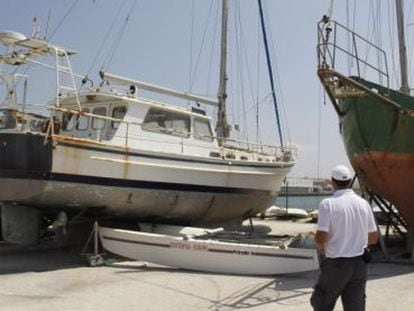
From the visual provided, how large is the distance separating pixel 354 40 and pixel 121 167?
17.8 feet

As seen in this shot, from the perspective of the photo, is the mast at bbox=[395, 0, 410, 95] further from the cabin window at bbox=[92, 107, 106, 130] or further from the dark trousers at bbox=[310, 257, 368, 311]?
the dark trousers at bbox=[310, 257, 368, 311]

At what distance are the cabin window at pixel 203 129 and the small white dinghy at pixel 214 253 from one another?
3.44 metres

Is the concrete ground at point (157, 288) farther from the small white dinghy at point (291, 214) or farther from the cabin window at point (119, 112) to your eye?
the small white dinghy at point (291, 214)

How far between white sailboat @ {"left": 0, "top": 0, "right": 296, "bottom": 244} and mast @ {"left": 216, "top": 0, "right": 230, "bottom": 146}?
2378 mm

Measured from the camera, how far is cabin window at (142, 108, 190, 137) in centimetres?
1277

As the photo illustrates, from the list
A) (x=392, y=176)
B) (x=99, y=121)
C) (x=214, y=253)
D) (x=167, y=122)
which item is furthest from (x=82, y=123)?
(x=392, y=176)

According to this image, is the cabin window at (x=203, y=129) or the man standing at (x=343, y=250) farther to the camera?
the cabin window at (x=203, y=129)

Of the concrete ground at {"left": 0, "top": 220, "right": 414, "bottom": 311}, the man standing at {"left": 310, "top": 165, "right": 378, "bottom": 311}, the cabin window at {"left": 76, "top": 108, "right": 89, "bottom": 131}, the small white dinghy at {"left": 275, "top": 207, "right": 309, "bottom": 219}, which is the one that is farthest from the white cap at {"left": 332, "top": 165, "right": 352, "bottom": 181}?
the small white dinghy at {"left": 275, "top": 207, "right": 309, "bottom": 219}

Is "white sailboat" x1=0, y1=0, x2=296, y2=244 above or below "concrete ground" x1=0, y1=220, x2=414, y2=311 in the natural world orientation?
above

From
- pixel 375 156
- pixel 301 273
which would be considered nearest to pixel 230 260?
pixel 301 273

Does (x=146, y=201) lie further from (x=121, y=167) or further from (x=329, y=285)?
(x=329, y=285)

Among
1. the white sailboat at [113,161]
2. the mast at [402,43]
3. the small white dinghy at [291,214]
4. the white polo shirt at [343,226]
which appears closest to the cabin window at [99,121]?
the white sailboat at [113,161]

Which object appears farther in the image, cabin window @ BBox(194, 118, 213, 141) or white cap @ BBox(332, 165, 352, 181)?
cabin window @ BBox(194, 118, 213, 141)

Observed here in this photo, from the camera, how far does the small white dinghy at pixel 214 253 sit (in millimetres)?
9562
